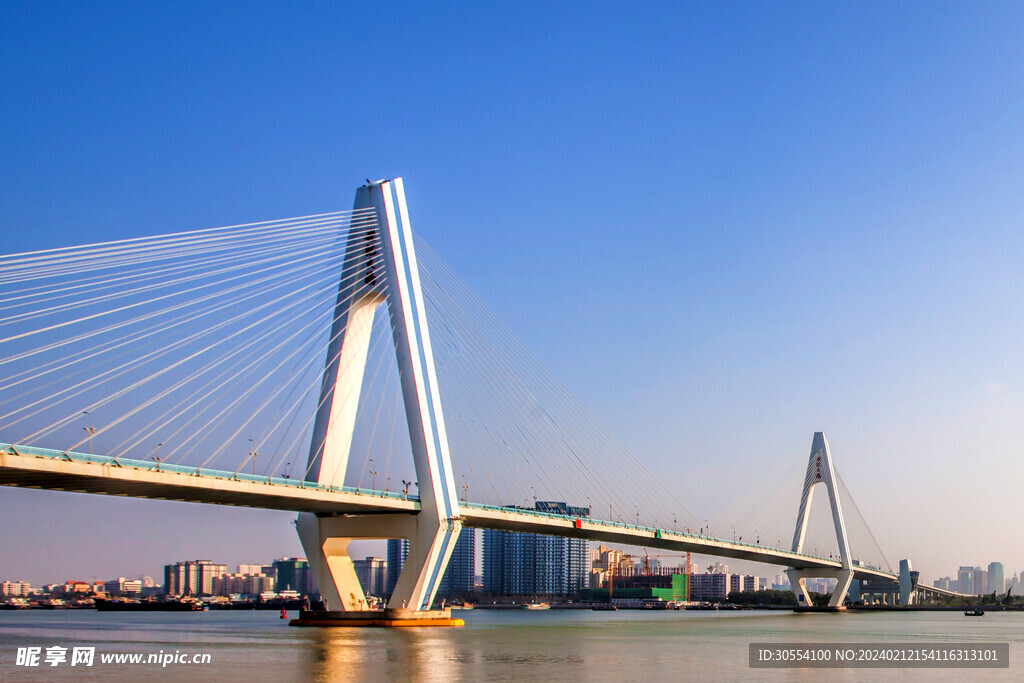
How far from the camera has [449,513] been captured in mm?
35094

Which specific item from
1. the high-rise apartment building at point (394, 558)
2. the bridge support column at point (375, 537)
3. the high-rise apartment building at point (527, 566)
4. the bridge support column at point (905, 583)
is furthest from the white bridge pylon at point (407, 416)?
the high-rise apartment building at point (394, 558)

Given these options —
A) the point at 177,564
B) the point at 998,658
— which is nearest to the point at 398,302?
the point at 998,658

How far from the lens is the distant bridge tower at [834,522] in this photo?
75575 millimetres

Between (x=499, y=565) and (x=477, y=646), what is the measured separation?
398ft

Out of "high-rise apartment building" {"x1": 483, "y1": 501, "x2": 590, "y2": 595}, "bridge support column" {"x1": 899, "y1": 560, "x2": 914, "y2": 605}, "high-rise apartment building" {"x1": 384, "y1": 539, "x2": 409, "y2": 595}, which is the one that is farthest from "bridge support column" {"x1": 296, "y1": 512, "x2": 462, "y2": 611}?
"high-rise apartment building" {"x1": 384, "y1": 539, "x2": 409, "y2": 595}

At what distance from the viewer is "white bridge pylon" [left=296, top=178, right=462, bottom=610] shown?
3334cm

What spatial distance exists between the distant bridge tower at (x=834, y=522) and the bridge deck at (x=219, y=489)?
3402 cm

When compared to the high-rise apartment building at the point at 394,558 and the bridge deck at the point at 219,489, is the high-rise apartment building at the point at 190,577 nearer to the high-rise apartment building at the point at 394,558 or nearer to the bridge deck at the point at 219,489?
the high-rise apartment building at the point at 394,558

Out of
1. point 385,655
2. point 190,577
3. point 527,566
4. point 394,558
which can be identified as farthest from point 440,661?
point 190,577

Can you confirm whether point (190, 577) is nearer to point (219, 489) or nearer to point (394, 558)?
point (394, 558)

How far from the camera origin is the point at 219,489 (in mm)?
29328

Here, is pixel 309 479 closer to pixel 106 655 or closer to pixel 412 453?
pixel 412 453

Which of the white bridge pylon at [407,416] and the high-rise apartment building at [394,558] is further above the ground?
the white bridge pylon at [407,416]

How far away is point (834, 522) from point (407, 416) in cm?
5331
